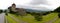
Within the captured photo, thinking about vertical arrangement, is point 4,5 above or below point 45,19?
above

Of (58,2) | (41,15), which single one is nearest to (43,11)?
(41,15)

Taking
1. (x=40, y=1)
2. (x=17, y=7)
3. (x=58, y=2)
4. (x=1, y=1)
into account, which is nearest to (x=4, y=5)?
(x=1, y=1)

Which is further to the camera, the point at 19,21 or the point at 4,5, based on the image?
the point at 4,5

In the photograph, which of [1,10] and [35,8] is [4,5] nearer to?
[1,10]

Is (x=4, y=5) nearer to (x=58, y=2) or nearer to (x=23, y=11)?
(x=23, y=11)

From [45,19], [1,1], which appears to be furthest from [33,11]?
[1,1]

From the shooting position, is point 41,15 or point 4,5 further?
point 4,5

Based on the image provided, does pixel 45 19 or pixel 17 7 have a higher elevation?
pixel 17 7

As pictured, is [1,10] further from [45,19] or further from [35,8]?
[45,19]

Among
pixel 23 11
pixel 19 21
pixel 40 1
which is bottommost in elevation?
pixel 19 21
